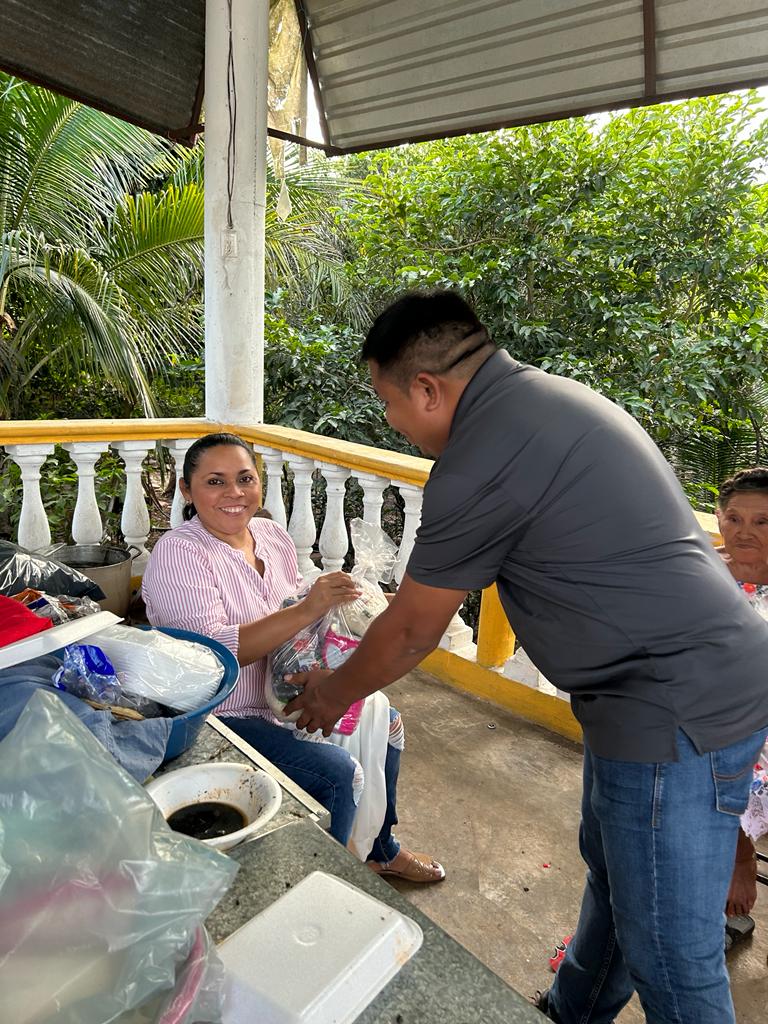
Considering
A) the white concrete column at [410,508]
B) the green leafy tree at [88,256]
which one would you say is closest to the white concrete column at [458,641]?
the white concrete column at [410,508]

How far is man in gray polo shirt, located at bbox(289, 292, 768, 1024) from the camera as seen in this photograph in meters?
→ 1.25

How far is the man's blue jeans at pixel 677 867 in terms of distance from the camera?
50.4 inches

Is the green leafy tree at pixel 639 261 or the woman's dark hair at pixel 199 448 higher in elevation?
the green leafy tree at pixel 639 261

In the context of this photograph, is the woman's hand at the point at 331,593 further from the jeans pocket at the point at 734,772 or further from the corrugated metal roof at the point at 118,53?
the corrugated metal roof at the point at 118,53

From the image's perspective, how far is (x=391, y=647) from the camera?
1.43 metres

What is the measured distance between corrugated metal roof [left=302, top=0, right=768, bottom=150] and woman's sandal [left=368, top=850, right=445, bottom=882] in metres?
3.31

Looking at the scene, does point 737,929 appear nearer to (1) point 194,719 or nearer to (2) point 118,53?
(1) point 194,719

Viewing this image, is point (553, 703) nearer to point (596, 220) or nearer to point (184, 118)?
point (184, 118)

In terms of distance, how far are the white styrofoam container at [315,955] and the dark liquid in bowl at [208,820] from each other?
253 mm

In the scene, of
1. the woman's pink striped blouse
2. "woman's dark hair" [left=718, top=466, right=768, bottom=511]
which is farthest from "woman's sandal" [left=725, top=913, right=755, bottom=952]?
the woman's pink striped blouse

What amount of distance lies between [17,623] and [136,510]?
254 centimetres

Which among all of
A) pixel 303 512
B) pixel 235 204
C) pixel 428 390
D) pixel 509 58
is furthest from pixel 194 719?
pixel 509 58

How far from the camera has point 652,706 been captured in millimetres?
1266

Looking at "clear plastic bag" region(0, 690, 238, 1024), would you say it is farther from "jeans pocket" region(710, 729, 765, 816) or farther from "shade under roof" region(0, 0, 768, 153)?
"shade under roof" region(0, 0, 768, 153)
